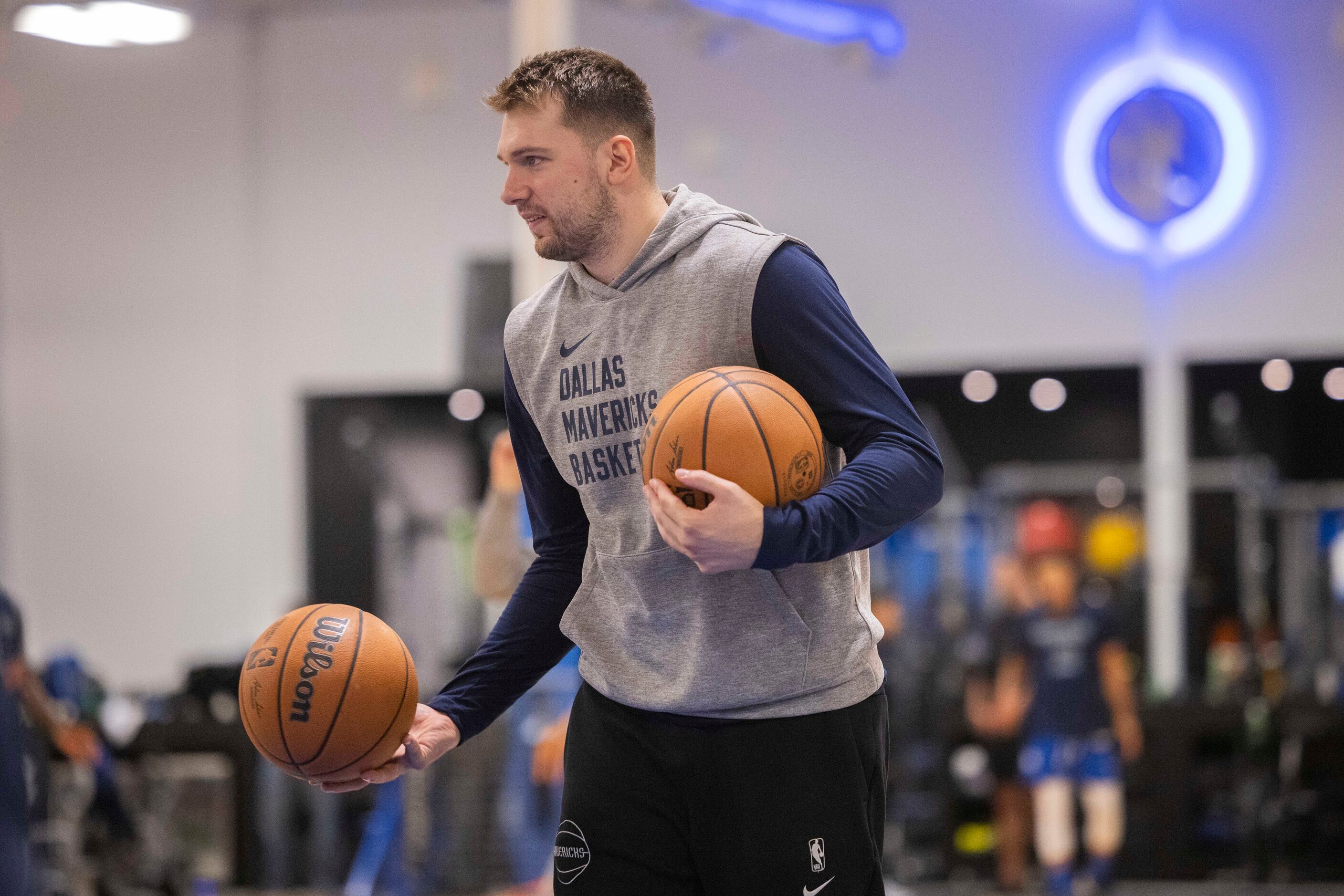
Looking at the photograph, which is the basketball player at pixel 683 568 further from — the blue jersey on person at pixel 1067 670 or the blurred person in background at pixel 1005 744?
the blurred person in background at pixel 1005 744

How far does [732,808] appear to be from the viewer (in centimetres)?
172

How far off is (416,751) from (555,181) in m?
0.81

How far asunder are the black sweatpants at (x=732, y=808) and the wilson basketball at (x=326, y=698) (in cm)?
30

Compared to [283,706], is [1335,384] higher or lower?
higher

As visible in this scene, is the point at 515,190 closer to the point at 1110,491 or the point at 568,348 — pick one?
the point at 568,348

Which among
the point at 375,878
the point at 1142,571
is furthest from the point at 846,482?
the point at 1142,571

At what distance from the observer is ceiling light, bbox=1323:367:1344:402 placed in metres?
8.86

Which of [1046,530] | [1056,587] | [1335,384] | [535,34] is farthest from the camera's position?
[1335,384]

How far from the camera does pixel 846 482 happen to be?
1.56 m

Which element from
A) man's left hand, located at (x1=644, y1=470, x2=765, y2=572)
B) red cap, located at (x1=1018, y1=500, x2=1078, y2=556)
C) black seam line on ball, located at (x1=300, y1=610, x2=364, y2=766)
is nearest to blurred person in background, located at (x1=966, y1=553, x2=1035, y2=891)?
red cap, located at (x1=1018, y1=500, x2=1078, y2=556)

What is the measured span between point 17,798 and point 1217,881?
647 cm

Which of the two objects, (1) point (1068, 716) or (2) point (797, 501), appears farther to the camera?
(1) point (1068, 716)

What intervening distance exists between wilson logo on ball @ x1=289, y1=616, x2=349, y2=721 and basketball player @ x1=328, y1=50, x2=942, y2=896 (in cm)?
15

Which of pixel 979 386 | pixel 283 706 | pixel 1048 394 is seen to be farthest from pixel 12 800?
pixel 1048 394
